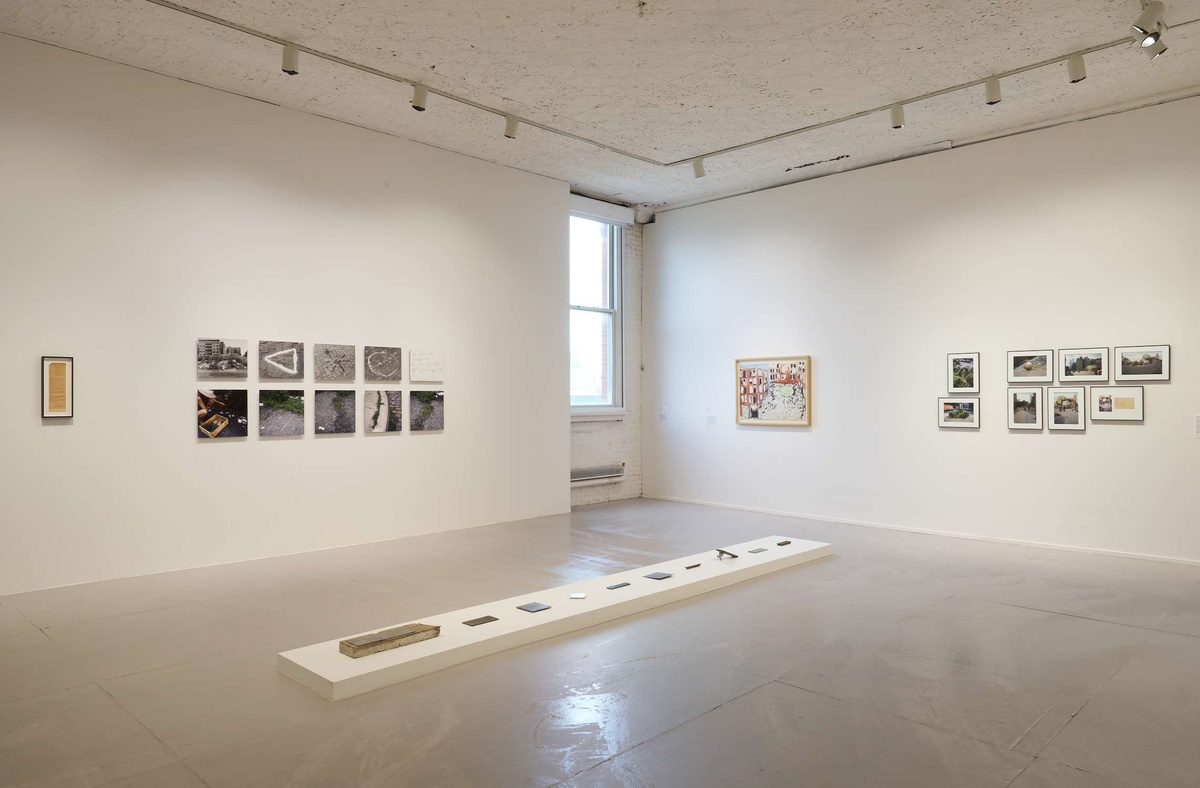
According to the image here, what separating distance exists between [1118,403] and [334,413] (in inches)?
269

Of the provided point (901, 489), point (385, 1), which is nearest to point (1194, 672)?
point (901, 489)

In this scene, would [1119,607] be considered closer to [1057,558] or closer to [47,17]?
[1057,558]

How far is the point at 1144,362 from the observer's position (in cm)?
645

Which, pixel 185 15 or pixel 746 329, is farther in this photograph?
pixel 746 329

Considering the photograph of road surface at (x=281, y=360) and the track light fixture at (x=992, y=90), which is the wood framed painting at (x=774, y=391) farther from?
the photograph of road surface at (x=281, y=360)

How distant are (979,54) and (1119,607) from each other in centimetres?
398

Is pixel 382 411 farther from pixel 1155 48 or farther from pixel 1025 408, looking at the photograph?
pixel 1155 48

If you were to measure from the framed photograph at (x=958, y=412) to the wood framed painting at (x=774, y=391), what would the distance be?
146 centimetres

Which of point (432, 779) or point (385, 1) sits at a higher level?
point (385, 1)

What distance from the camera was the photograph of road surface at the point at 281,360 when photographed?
6426mm

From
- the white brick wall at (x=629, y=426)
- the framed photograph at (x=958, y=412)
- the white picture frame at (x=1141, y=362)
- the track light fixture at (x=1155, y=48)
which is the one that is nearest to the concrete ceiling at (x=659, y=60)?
the track light fixture at (x=1155, y=48)

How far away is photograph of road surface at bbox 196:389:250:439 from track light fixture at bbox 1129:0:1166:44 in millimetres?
6913

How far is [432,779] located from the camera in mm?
2684

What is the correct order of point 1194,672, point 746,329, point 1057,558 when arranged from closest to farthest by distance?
point 1194,672 < point 1057,558 < point 746,329
